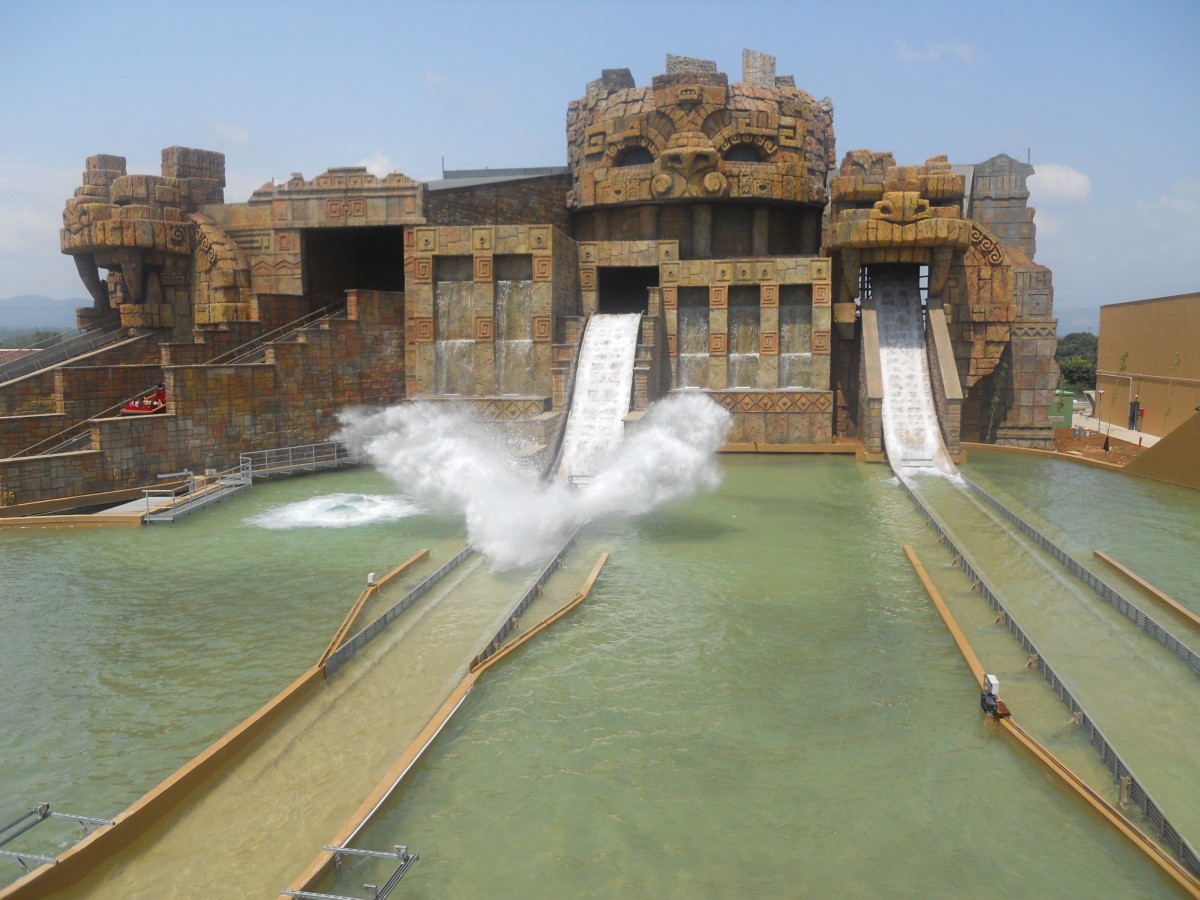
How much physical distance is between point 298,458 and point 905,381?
48.5 ft

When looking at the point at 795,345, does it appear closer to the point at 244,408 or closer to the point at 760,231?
the point at 760,231

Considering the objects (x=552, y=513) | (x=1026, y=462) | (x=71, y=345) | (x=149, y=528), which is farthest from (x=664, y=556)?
(x=71, y=345)

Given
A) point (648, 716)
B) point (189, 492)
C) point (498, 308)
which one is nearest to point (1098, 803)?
point (648, 716)

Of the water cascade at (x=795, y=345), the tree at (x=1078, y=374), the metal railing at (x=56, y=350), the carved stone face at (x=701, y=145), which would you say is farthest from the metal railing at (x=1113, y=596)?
the tree at (x=1078, y=374)

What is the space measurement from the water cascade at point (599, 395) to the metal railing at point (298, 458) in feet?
17.9

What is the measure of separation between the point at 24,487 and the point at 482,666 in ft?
38.7

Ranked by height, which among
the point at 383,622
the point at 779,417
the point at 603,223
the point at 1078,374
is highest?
the point at 603,223

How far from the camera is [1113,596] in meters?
10.8

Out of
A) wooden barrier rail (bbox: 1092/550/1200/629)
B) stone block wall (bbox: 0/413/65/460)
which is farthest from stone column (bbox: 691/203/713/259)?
stone block wall (bbox: 0/413/65/460)

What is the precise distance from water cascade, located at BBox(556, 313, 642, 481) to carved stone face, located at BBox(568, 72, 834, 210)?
6826mm

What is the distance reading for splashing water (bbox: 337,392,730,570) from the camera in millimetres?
14391

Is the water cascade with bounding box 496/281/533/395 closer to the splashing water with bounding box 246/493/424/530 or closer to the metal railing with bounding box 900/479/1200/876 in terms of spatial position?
the splashing water with bounding box 246/493/424/530

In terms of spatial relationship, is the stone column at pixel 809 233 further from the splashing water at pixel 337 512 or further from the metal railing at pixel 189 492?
the metal railing at pixel 189 492

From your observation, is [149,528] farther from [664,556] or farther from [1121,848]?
[1121,848]
